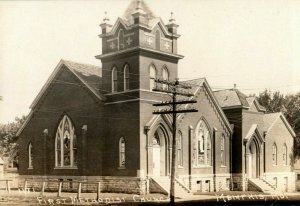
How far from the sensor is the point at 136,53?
3022cm

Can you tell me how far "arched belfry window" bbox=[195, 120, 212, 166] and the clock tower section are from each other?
15.6 ft

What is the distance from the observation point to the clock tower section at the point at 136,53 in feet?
98.8

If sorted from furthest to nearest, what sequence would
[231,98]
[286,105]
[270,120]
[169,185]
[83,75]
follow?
[286,105]
[270,120]
[231,98]
[83,75]
[169,185]

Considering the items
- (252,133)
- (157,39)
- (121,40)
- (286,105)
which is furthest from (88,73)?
(286,105)

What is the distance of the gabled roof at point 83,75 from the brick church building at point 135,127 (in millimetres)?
85

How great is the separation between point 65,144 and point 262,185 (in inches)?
590

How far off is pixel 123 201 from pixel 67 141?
10373mm

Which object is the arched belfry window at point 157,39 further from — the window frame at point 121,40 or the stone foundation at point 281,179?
the stone foundation at point 281,179

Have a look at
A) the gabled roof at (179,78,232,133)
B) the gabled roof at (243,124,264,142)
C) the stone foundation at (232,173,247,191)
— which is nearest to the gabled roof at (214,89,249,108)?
the gabled roof at (179,78,232,133)

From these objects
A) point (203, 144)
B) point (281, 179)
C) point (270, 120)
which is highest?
point (270, 120)

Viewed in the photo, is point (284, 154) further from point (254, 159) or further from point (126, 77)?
point (126, 77)

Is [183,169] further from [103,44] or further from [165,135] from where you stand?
[103,44]

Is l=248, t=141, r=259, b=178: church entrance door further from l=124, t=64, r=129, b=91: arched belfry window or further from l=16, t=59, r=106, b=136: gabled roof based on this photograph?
l=16, t=59, r=106, b=136: gabled roof

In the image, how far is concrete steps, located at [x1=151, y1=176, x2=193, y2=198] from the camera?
2920cm
